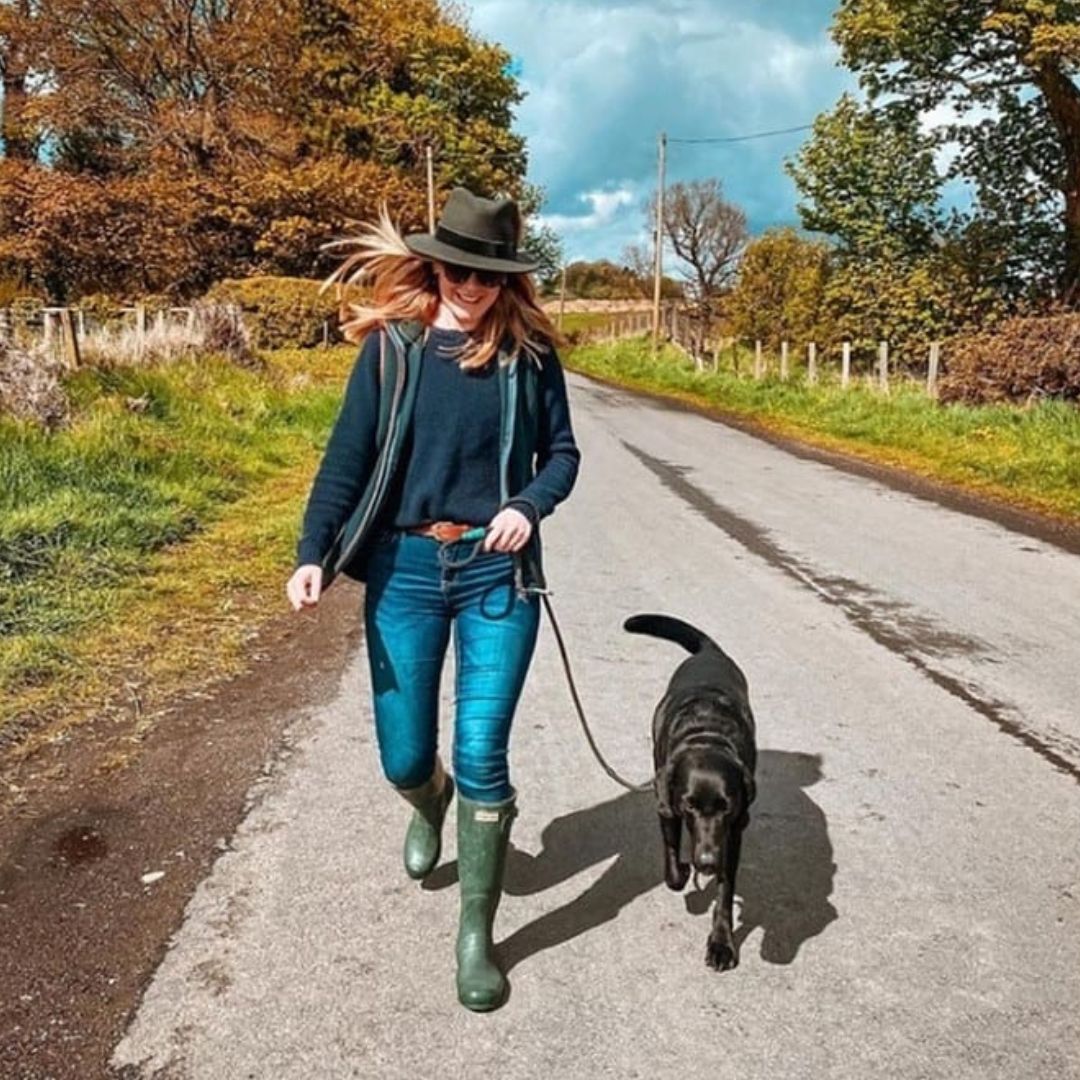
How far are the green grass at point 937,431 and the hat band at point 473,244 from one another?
8.88 meters

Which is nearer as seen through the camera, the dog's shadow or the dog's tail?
the dog's shadow

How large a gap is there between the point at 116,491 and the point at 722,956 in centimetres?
646

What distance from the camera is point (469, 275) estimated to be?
2.75 m

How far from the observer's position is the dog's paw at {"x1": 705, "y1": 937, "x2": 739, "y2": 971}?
9.21 ft

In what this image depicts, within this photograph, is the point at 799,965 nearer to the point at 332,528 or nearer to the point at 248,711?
the point at 332,528

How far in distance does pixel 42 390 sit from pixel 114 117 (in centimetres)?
2792

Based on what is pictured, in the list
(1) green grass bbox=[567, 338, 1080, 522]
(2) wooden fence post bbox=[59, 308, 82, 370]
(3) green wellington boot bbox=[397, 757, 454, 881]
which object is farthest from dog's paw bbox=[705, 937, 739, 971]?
(2) wooden fence post bbox=[59, 308, 82, 370]

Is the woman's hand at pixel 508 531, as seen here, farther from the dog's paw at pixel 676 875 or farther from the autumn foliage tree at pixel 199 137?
the autumn foliage tree at pixel 199 137

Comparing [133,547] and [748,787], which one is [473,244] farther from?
[133,547]

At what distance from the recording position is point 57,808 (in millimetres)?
3713

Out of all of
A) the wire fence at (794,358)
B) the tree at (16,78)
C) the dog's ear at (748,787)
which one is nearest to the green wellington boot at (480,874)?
the dog's ear at (748,787)

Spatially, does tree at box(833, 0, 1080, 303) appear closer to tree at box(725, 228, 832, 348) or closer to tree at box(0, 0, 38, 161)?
tree at box(725, 228, 832, 348)

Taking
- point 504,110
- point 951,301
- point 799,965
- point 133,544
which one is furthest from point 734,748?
point 504,110

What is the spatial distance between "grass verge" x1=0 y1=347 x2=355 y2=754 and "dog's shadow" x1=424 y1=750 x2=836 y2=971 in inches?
80.9
